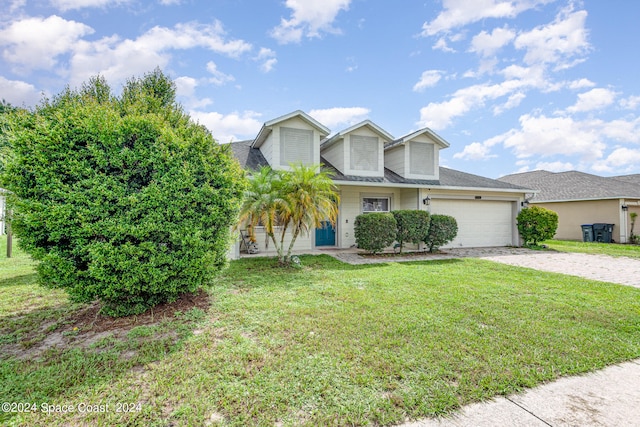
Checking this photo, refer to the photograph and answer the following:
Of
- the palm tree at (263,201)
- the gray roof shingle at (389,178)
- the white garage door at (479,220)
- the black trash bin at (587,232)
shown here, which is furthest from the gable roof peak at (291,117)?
the black trash bin at (587,232)

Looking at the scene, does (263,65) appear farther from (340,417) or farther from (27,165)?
(340,417)

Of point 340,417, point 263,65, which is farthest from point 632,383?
point 263,65

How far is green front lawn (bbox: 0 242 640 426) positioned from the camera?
220cm

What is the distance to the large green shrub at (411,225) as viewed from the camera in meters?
10.3

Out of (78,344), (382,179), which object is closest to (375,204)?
(382,179)

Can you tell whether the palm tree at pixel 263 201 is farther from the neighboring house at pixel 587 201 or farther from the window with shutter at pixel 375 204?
the neighboring house at pixel 587 201

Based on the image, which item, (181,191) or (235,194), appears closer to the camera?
(181,191)

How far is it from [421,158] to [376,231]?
486cm

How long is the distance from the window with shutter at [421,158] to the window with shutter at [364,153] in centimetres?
169

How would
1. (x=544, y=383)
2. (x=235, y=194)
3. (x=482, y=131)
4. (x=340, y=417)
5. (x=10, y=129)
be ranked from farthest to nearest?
(x=482, y=131) → (x=235, y=194) → (x=10, y=129) → (x=544, y=383) → (x=340, y=417)

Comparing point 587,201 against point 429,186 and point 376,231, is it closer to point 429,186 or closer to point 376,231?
point 429,186

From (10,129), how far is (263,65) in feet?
26.0

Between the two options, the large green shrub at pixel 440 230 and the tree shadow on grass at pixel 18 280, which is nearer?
the tree shadow on grass at pixel 18 280

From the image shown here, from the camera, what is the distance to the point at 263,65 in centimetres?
1005
